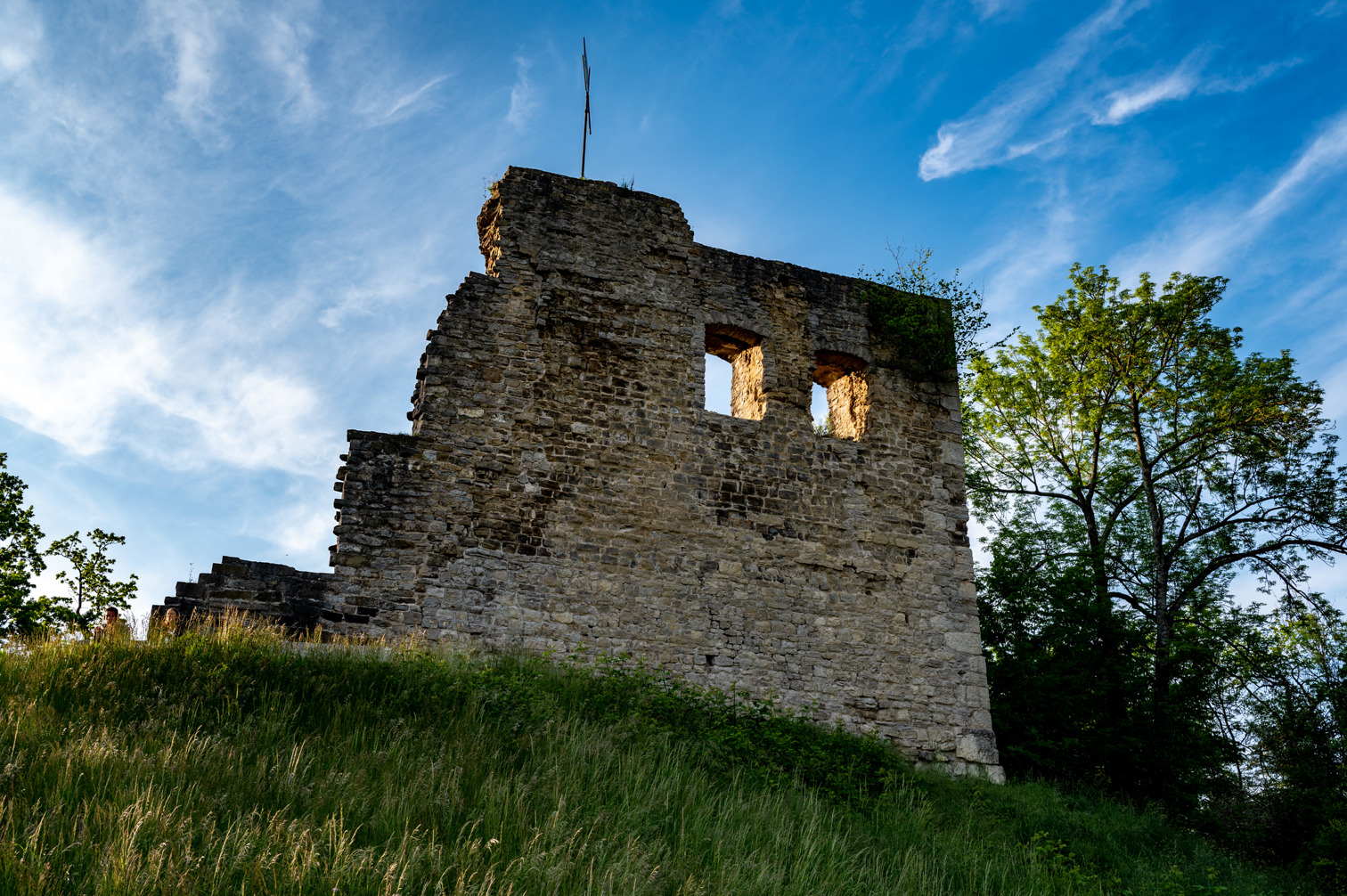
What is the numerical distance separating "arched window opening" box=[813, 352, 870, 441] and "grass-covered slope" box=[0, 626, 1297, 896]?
421 cm

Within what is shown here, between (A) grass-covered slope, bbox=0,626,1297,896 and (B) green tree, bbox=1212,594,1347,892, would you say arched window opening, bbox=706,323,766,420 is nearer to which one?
(A) grass-covered slope, bbox=0,626,1297,896

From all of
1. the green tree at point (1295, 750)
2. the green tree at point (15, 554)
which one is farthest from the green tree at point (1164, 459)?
the green tree at point (15, 554)

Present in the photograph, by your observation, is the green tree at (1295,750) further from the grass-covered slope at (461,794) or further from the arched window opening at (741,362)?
the arched window opening at (741,362)

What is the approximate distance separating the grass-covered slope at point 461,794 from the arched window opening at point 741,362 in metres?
3.92

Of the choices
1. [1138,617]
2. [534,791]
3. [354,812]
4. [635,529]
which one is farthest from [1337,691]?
[354,812]

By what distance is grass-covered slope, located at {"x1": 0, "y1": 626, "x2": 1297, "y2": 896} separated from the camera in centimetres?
335

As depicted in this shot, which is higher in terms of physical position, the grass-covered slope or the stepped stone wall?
the stepped stone wall

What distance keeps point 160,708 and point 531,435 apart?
4.85 metres

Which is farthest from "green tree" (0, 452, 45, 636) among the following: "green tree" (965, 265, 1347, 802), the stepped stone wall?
"green tree" (965, 265, 1347, 802)

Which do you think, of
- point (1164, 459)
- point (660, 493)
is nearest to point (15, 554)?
point (660, 493)

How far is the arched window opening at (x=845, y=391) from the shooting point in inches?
434

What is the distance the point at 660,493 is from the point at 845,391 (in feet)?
10.9

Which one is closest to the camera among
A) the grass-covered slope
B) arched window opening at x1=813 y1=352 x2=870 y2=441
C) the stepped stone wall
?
the grass-covered slope

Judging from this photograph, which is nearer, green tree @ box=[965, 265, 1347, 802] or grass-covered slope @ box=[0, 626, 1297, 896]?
grass-covered slope @ box=[0, 626, 1297, 896]
